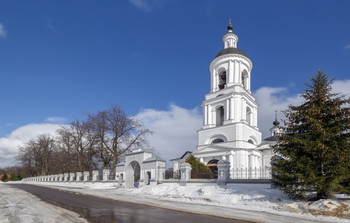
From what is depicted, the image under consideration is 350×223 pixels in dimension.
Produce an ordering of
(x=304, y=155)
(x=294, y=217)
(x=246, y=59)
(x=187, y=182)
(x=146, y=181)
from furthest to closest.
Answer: (x=246, y=59) < (x=146, y=181) < (x=187, y=182) < (x=304, y=155) < (x=294, y=217)

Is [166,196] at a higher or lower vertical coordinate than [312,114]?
lower

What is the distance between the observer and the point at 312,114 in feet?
36.5

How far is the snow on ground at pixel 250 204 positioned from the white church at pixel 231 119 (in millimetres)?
12383

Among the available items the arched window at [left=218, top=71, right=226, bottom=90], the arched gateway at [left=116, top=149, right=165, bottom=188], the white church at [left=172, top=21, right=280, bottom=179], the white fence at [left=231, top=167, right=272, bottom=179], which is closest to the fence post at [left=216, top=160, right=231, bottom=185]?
the white fence at [left=231, top=167, right=272, bottom=179]

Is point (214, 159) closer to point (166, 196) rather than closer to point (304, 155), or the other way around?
point (166, 196)

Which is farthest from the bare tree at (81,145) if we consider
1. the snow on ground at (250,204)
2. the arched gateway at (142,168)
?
the snow on ground at (250,204)

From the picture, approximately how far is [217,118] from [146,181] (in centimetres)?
1612

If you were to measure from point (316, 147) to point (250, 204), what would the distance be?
12.7ft

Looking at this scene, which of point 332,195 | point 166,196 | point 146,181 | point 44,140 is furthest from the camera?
point 44,140

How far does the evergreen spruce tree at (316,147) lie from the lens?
1016cm

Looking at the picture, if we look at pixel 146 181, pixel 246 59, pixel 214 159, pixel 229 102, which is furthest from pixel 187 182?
pixel 246 59

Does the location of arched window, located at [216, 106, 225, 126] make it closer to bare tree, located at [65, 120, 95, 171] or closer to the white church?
the white church

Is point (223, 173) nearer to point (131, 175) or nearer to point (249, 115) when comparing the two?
point (131, 175)

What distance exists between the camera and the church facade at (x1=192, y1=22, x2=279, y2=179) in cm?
2947
